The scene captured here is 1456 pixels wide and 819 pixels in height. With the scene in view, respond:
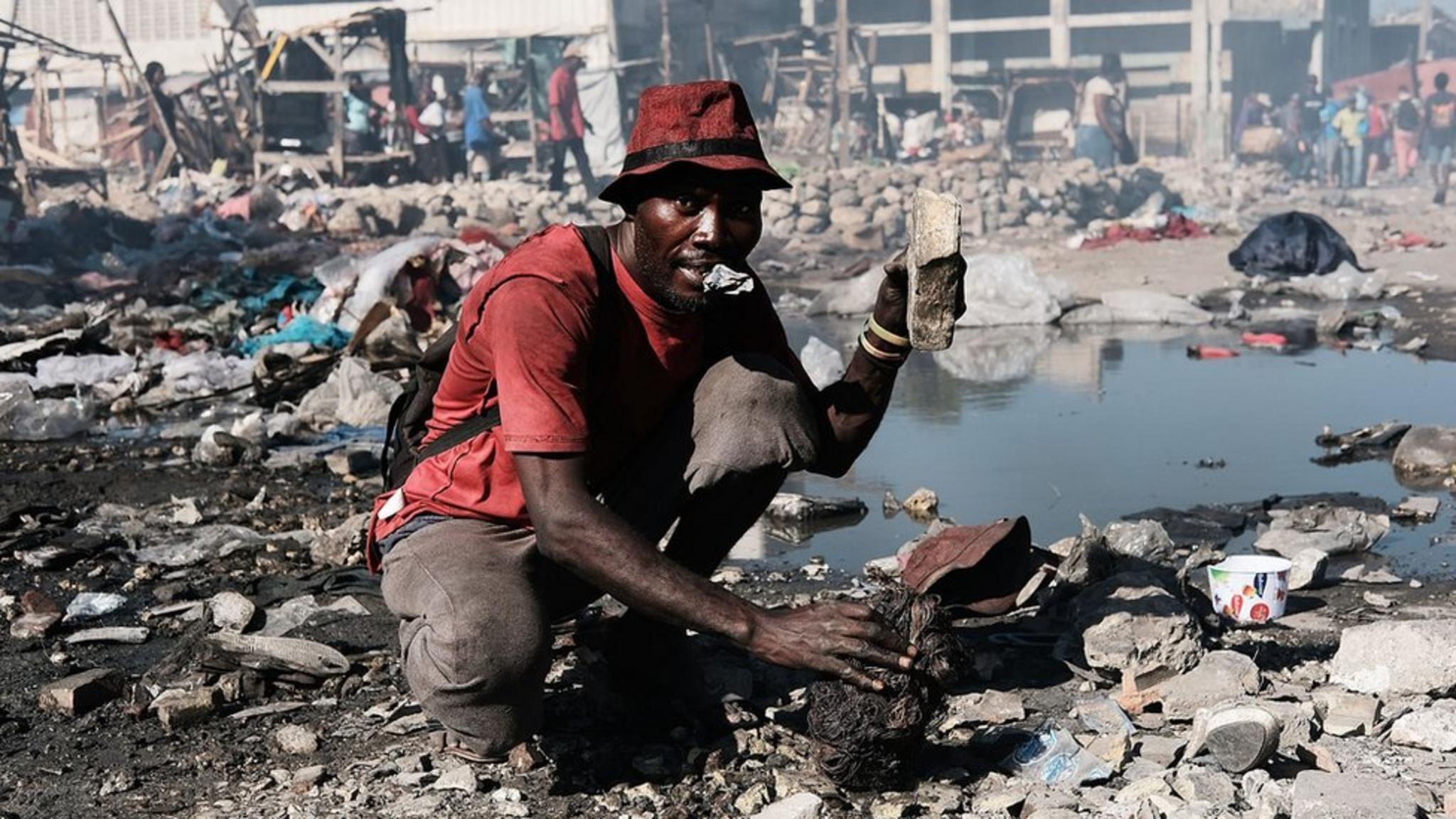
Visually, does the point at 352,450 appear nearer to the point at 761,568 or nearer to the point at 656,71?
the point at 761,568

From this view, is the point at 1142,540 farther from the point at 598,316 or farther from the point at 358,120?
the point at 358,120

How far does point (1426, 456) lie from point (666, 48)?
22383 mm

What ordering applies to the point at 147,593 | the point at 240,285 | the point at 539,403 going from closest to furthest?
the point at 539,403 → the point at 147,593 → the point at 240,285

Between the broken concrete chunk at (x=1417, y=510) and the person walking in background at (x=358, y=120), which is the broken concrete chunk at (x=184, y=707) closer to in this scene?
the broken concrete chunk at (x=1417, y=510)

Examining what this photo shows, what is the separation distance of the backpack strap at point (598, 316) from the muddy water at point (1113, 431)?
6.12ft

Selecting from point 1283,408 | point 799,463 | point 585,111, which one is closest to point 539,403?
point 799,463

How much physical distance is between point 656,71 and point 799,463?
25.7 metres

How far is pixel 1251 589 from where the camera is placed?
12.5 ft

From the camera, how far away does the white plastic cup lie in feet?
12.5

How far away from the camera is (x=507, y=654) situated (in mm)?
2855

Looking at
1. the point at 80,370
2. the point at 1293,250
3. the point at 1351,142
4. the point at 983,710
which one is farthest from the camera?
the point at 1351,142

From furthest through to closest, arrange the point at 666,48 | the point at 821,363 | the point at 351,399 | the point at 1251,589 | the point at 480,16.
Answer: the point at 480,16
the point at 666,48
the point at 821,363
the point at 351,399
the point at 1251,589

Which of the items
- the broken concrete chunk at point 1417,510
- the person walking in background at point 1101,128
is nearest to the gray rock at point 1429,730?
the broken concrete chunk at point 1417,510

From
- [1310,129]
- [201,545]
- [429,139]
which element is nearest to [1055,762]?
[201,545]
